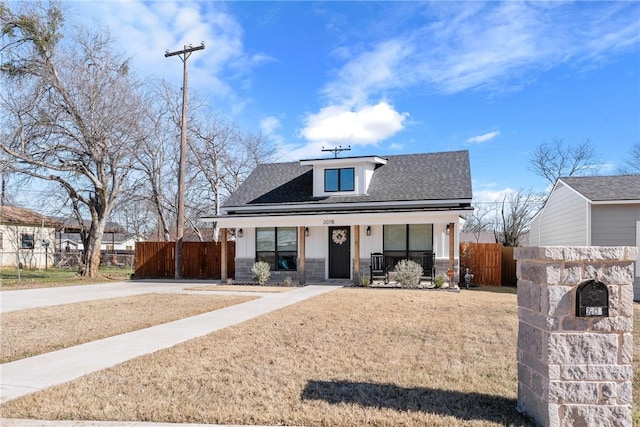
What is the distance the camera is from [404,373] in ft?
16.4

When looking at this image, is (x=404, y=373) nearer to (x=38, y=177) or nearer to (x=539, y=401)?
(x=539, y=401)

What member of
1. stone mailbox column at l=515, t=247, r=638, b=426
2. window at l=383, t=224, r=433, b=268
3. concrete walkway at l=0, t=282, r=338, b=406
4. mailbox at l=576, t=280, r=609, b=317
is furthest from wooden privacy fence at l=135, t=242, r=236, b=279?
mailbox at l=576, t=280, r=609, b=317

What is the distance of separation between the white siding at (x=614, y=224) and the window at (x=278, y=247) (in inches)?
401

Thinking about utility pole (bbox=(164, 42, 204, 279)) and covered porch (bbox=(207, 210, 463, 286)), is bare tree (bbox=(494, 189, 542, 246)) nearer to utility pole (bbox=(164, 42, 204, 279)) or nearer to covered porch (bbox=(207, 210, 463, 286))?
covered porch (bbox=(207, 210, 463, 286))

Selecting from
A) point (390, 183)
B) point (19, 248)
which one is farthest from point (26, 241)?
point (390, 183)

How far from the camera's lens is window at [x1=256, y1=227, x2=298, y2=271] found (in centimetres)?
1756

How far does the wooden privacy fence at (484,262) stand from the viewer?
57.1ft

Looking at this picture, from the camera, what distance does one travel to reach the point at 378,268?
16266 mm

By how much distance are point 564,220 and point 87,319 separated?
1527cm

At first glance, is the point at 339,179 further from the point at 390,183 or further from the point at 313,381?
the point at 313,381

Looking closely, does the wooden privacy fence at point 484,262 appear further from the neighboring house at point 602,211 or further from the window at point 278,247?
the window at point 278,247

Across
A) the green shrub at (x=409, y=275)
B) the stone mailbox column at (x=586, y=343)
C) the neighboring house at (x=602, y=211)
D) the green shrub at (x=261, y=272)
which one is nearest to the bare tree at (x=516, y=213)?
the neighboring house at (x=602, y=211)

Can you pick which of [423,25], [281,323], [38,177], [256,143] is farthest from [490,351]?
[256,143]

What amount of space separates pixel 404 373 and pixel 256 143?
2673cm
